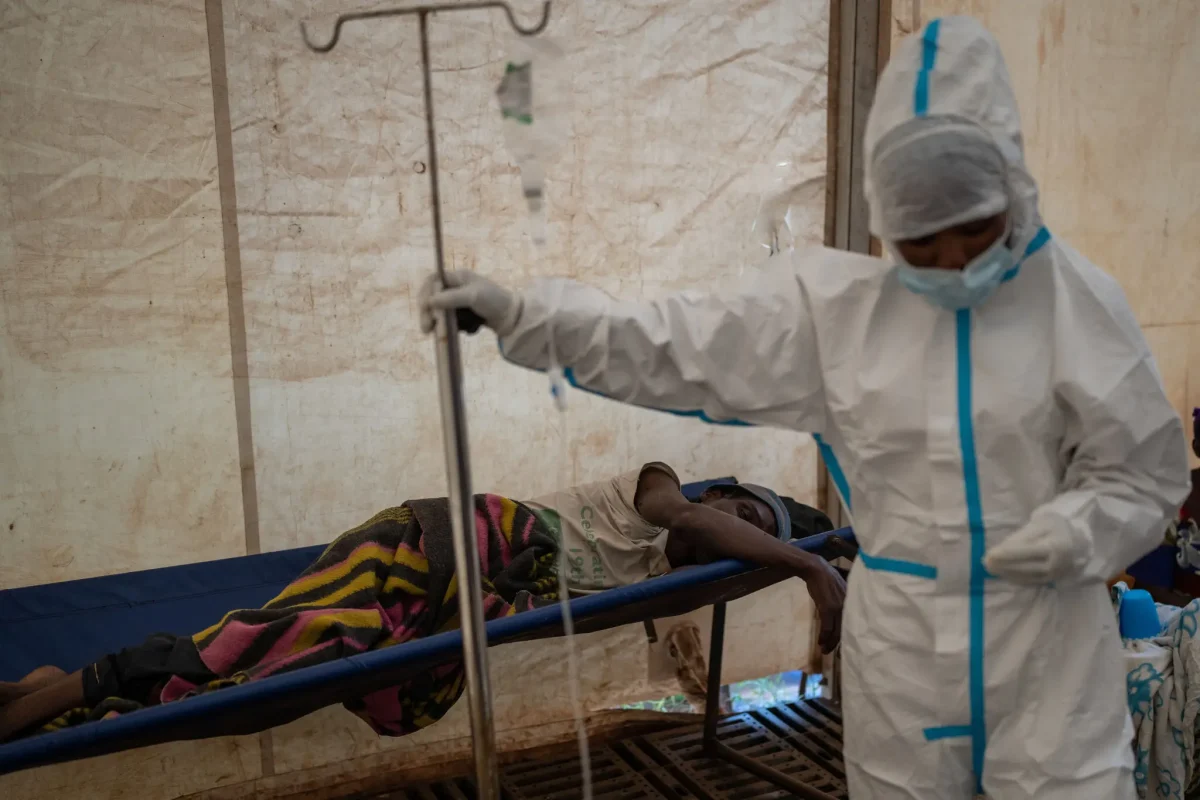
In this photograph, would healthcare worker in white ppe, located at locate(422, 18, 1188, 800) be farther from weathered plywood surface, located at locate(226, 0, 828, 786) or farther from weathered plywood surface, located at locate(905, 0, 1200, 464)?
weathered plywood surface, located at locate(905, 0, 1200, 464)

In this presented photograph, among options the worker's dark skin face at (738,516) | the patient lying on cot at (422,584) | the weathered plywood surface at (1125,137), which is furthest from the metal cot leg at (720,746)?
the weathered plywood surface at (1125,137)

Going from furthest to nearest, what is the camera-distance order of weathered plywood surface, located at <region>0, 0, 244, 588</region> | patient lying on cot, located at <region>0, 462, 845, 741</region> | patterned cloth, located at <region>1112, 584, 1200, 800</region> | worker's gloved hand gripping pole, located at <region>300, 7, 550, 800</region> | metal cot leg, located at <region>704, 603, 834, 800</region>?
metal cot leg, located at <region>704, 603, 834, 800</region> < weathered plywood surface, located at <region>0, 0, 244, 588</region> < patterned cloth, located at <region>1112, 584, 1200, 800</region> < patient lying on cot, located at <region>0, 462, 845, 741</region> < worker's gloved hand gripping pole, located at <region>300, 7, 550, 800</region>

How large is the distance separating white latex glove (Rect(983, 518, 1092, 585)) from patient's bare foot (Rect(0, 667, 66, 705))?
60.7 inches

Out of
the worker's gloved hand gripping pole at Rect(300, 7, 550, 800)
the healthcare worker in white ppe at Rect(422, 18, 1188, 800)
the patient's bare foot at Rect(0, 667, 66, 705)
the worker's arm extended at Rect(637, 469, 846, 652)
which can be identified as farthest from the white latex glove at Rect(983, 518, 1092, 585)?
the patient's bare foot at Rect(0, 667, 66, 705)

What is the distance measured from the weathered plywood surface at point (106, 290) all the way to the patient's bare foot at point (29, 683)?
34 centimetres

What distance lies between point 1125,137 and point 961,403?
7.55ft

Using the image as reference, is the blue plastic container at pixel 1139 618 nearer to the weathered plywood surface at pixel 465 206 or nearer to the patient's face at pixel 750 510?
the patient's face at pixel 750 510

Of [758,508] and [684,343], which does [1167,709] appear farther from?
[684,343]

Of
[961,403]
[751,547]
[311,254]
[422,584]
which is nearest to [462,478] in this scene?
[961,403]

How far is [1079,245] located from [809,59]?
3.45 feet

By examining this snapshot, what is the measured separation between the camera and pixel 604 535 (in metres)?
2.13

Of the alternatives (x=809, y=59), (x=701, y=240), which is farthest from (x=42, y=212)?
(x=809, y=59)

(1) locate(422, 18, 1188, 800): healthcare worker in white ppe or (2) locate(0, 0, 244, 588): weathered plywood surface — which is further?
(2) locate(0, 0, 244, 588): weathered plywood surface

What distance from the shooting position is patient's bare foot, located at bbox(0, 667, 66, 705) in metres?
1.61
